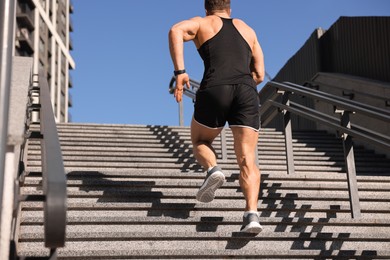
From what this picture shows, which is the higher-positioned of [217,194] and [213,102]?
[213,102]

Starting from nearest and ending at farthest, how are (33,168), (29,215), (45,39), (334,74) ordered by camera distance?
(29,215)
(33,168)
(334,74)
(45,39)

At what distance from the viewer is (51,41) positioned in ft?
165

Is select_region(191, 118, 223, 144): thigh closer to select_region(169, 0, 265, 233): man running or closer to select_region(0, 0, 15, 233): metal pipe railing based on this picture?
select_region(169, 0, 265, 233): man running

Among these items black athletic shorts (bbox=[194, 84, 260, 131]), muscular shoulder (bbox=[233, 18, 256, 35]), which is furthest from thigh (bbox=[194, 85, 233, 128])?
muscular shoulder (bbox=[233, 18, 256, 35])

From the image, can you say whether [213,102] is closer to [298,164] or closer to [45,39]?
[298,164]

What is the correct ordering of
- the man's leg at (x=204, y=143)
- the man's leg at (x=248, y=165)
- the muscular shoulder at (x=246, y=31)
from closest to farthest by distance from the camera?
the man's leg at (x=248, y=165) < the man's leg at (x=204, y=143) < the muscular shoulder at (x=246, y=31)

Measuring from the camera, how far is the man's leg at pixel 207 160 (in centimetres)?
471

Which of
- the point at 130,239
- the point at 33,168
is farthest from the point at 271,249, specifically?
the point at 33,168

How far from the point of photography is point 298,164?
815 cm

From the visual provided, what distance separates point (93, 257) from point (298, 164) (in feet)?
14.3

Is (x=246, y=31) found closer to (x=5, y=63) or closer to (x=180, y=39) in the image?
(x=180, y=39)

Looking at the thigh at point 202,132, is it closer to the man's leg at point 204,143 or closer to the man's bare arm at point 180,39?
the man's leg at point 204,143

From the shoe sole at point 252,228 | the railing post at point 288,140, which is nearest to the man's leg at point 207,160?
the shoe sole at point 252,228

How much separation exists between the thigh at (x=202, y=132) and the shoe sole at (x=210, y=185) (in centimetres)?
35
